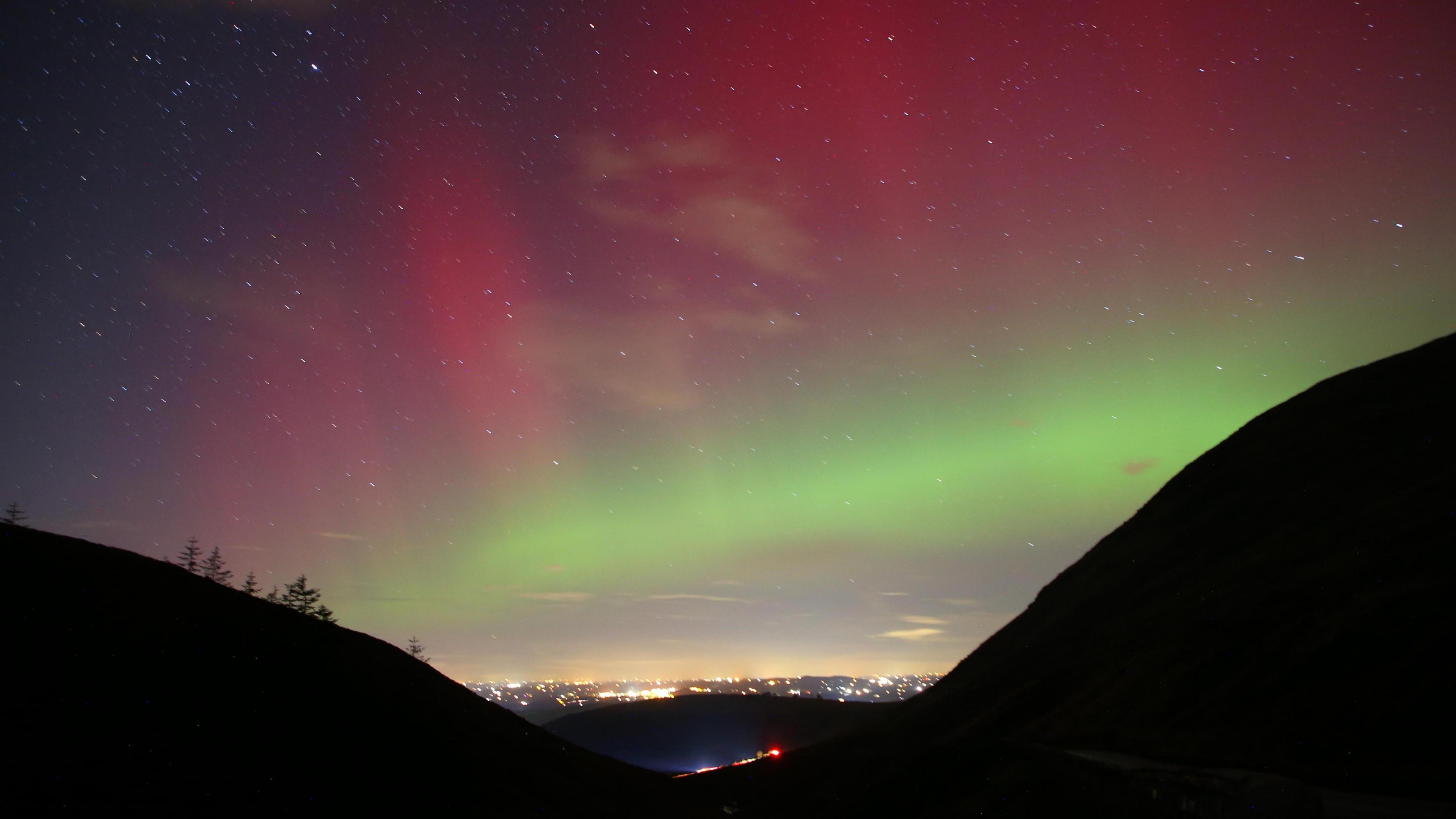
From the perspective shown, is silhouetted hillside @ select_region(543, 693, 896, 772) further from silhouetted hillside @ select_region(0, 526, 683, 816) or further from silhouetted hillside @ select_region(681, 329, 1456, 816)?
silhouetted hillside @ select_region(0, 526, 683, 816)

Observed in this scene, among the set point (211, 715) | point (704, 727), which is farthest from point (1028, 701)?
point (704, 727)

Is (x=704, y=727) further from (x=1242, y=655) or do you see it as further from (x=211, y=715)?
(x=211, y=715)

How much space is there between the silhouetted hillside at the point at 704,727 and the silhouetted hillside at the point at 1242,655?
5598cm

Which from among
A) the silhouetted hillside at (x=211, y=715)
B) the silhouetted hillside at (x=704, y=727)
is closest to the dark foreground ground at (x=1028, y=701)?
the silhouetted hillside at (x=211, y=715)

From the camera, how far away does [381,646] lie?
48.4 metres

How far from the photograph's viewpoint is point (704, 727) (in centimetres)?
14738

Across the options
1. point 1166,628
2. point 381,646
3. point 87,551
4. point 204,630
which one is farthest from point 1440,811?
point 381,646

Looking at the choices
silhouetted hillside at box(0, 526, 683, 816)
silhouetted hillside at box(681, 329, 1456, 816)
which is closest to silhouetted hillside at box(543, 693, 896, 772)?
silhouetted hillside at box(681, 329, 1456, 816)

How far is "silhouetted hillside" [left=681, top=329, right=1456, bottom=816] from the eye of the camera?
2136cm

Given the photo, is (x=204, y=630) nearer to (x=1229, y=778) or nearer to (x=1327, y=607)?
(x=1229, y=778)

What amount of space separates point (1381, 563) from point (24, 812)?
4510 cm

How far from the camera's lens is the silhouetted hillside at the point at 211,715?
21891 mm

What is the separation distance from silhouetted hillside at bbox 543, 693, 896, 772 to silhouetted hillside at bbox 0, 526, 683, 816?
89.7m

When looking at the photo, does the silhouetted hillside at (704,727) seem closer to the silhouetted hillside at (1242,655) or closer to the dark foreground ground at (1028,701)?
the silhouetted hillside at (1242,655)
